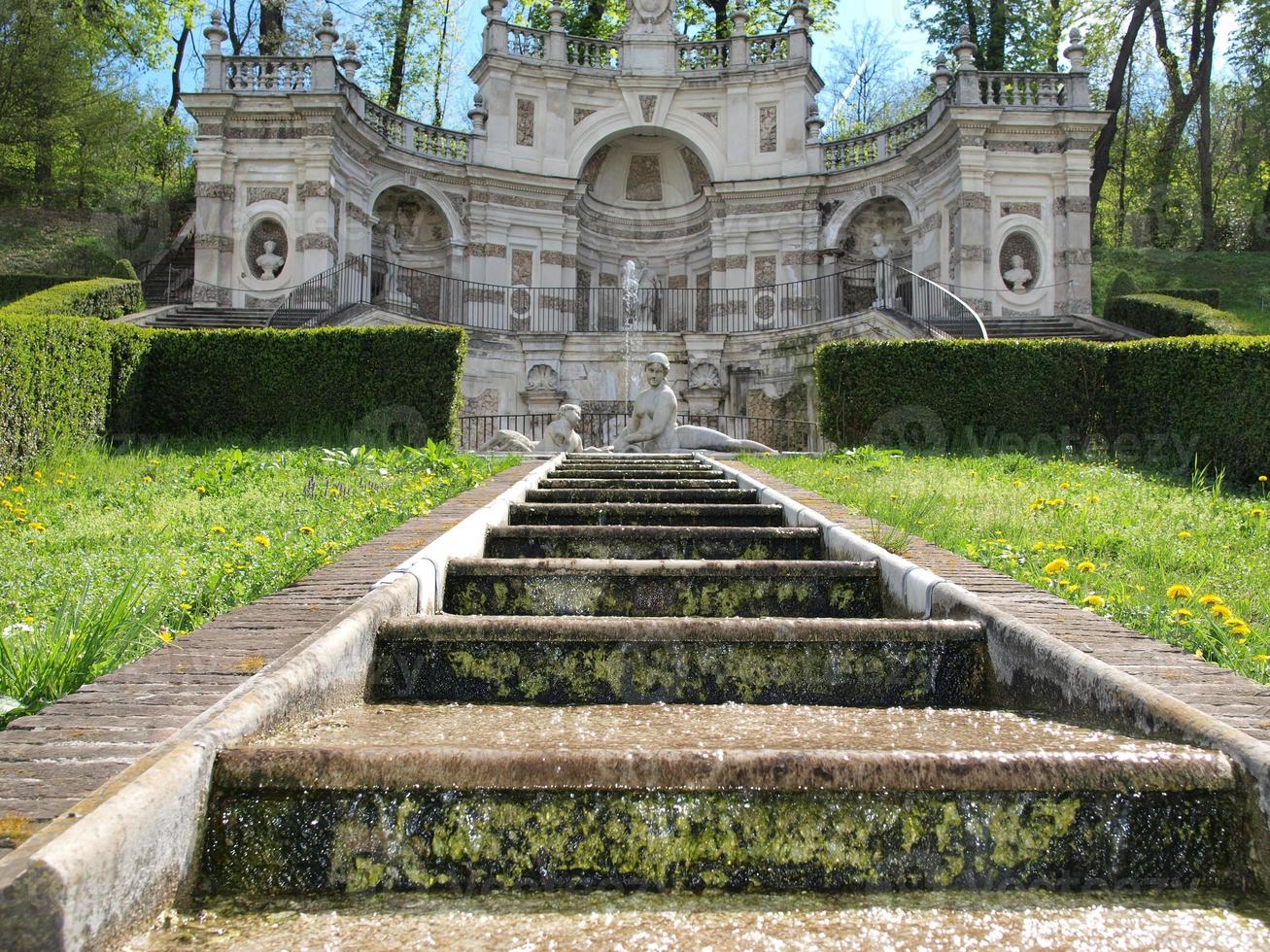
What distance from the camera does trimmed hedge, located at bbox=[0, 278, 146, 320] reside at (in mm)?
17984

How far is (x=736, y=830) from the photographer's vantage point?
2.33 meters

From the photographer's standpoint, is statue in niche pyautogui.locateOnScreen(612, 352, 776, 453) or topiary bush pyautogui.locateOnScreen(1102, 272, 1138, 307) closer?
statue in niche pyautogui.locateOnScreen(612, 352, 776, 453)

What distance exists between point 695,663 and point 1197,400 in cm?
941

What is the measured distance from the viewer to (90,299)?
20.0m

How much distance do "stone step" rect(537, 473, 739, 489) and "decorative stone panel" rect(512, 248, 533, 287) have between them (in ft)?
63.3

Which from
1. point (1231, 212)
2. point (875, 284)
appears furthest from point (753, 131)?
point (1231, 212)

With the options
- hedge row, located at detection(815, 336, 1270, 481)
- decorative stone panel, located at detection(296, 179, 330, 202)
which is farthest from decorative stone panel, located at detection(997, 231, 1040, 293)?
decorative stone panel, located at detection(296, 179, 330, 202)

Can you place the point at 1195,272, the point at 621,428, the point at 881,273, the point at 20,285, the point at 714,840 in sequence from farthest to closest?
the point at 1195,272 < the point at 881,273 < the point at 20,285 < the point at 621,428 < the point at 714,840

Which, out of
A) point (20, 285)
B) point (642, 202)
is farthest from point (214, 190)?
point (642, 202)

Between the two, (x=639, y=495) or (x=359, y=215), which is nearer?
(x=639, y=495)

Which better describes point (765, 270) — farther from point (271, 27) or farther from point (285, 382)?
point (271, 27)

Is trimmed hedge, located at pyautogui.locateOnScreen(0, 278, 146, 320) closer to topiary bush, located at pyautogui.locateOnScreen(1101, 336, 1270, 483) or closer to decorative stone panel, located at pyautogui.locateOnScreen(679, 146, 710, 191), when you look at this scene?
decorative stone panel, located at pyautogui.locateOnScreen(679, 146, 710, 191)

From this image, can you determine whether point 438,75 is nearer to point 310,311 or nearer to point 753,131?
point 753,131

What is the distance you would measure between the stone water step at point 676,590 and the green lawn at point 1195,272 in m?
27.0
